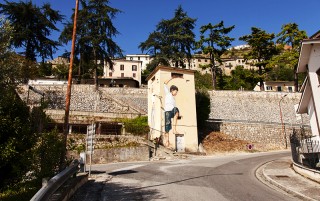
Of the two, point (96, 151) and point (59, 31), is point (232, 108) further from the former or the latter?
point (59, 31)

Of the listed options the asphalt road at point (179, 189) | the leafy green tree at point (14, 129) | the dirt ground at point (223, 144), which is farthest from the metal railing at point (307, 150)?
the dirt ground at point (223, 144)

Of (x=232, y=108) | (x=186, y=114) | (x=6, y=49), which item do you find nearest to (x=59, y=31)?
(x=186, y=114)

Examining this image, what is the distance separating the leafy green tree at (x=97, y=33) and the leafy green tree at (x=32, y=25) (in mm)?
4797

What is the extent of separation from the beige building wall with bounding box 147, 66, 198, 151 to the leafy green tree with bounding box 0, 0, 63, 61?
1960 cm

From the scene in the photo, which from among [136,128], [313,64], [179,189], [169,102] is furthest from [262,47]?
[179,189]

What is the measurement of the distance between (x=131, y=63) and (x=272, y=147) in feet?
167

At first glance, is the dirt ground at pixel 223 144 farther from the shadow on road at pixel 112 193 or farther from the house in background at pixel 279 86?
the house in background at pixel 279 86

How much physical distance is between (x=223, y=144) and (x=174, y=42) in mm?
22699

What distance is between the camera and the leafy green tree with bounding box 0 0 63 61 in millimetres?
38875

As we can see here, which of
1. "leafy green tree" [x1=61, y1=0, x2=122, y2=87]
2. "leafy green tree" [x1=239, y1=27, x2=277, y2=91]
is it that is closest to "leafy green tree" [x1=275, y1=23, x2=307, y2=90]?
"leafy green tree" [x1=239, y1=27, x2=277, y2=91]

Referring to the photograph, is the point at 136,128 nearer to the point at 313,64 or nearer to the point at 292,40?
the point at 313,64

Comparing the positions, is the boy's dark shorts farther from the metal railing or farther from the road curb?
the road curb

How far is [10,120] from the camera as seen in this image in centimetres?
1005

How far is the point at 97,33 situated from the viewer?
40.6m
